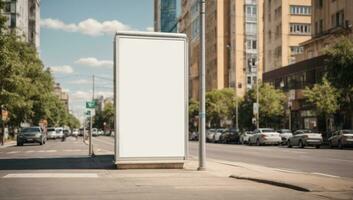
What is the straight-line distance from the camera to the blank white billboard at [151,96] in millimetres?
20016

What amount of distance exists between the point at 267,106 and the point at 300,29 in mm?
31094

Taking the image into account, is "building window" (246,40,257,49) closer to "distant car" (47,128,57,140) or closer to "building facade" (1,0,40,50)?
"building facade" (1,0,40,50)

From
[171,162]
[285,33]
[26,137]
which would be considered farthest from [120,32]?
[285,33]

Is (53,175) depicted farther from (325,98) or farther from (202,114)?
(325,98)

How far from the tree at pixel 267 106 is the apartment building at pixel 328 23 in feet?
20.9

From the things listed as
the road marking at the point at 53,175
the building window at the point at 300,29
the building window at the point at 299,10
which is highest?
the building window at the point at 299,10

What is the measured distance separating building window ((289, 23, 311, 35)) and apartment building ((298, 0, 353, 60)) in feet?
68.3

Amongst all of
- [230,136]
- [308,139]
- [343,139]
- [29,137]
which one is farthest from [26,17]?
[343,139]

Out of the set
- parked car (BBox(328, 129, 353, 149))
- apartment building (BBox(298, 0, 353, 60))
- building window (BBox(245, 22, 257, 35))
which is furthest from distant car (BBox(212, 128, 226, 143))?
building window (BBox(245, 22, 257, 35))

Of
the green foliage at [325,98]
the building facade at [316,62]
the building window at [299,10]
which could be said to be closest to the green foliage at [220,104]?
the building facade at [316,62]

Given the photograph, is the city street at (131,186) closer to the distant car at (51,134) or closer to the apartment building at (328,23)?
the apartment building at (328,23)

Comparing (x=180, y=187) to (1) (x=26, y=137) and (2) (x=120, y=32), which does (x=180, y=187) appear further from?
(1) (x=26, y=137)

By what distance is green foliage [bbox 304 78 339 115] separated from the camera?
5356cm

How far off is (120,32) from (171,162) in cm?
449
